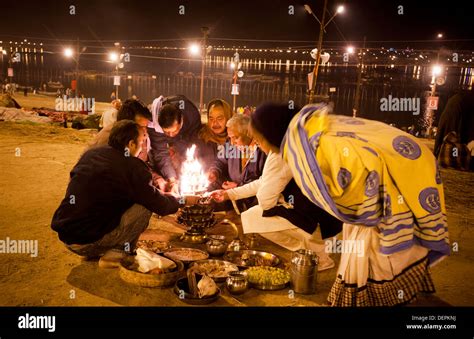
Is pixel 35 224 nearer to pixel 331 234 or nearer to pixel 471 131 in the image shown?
pixel 331 234

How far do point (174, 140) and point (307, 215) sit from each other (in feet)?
9.82

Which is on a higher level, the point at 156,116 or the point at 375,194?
the point at 156,116

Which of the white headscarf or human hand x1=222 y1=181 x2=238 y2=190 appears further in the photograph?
the white headscarf

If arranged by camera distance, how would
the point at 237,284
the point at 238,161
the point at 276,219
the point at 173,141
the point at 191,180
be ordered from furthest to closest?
the point at 173,141 → the point at 238,161 → the point at 191,180 → the point at 276,219 → the point at 237,284

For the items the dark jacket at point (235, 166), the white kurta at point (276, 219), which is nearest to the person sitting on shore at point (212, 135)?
the dark jacket at point (235, 166)

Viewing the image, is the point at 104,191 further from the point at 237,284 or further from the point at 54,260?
the point at 237,284

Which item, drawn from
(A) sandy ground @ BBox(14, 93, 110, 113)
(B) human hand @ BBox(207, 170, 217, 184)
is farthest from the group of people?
(A) sandy ground @ BBox(14, 93, 110, 113)

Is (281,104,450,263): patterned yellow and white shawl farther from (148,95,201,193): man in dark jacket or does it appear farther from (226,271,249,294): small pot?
(148,95,201,193): man in dark jacket

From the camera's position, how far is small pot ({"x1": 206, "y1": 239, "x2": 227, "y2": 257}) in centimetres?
496

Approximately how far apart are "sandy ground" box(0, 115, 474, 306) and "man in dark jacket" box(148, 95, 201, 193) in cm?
177

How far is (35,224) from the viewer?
569cm

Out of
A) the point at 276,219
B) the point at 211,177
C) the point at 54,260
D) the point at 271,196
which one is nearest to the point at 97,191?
the point at 54,260

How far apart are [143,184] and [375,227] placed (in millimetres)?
2227

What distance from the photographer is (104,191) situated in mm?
4156
